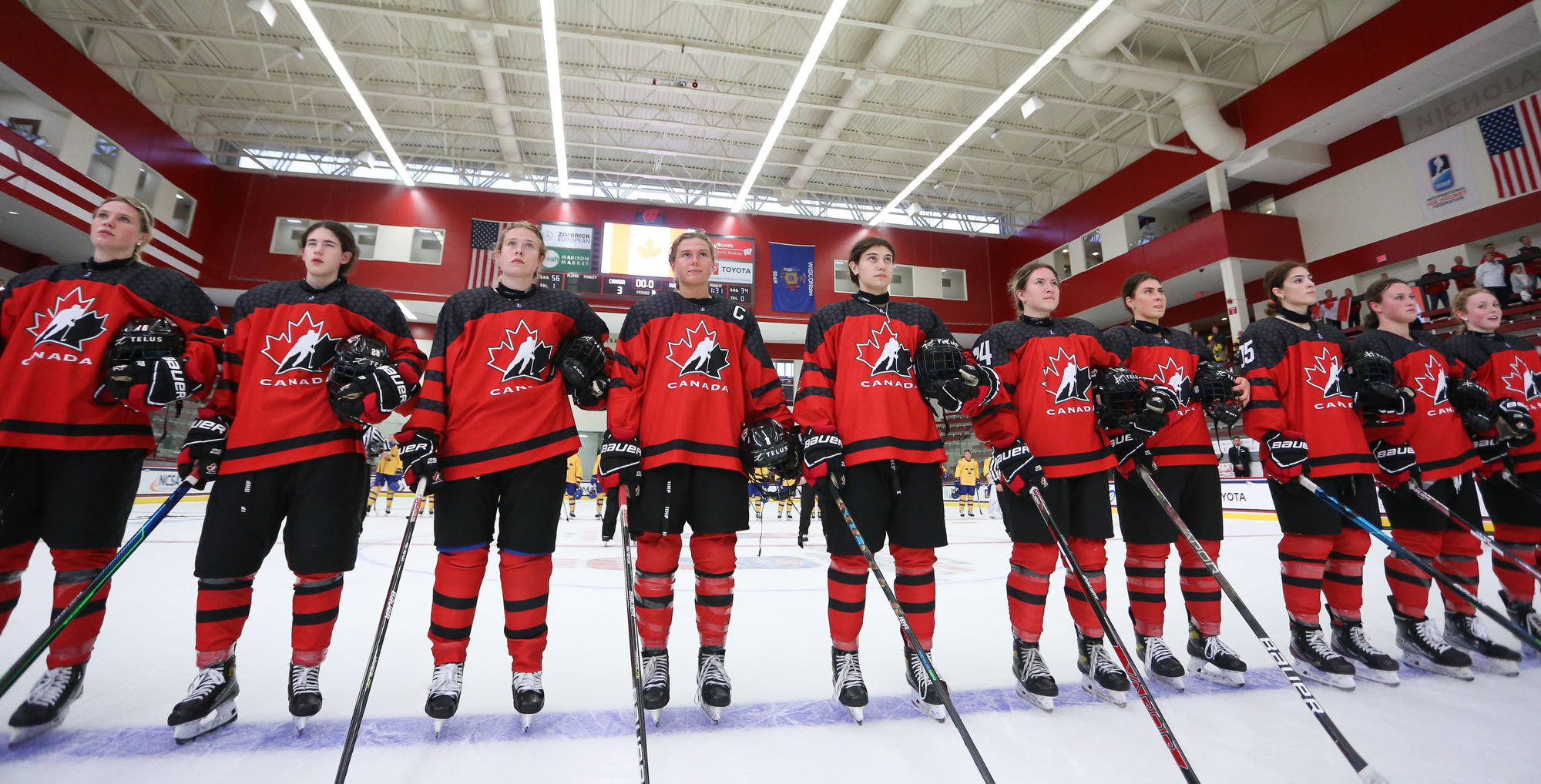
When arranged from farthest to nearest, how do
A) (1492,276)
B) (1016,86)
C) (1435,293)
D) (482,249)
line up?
(482,249) < (1016,86) < (1435,293) < (1492,276)

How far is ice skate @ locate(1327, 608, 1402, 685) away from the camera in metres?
2.36

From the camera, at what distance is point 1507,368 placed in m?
3.29

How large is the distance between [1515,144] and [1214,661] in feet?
44.2

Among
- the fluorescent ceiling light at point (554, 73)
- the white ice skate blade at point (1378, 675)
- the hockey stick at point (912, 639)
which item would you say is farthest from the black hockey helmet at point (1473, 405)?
the fluorescent ceiling light at point (554, 73)

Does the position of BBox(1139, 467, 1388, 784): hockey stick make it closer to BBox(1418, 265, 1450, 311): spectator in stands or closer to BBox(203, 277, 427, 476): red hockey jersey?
BBox(203, 277, 427, 476): red hockey jersey

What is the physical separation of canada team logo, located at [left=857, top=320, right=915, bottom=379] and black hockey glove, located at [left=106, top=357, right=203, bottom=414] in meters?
2.22

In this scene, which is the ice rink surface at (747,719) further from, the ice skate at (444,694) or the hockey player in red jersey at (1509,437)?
the hockey player in red jersey at (1509,437)

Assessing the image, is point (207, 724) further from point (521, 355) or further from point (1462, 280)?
point (1462, 280)

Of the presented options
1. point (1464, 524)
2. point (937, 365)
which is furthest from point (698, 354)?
point (1464, 524)

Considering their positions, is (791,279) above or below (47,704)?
above

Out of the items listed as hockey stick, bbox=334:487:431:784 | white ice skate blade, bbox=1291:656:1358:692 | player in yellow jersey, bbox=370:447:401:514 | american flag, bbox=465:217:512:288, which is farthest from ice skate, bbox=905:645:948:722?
american flag, bbox=465:217:512:288

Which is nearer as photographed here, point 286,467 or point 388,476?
point 286,467

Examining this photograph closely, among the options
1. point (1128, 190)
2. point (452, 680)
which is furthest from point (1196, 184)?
point (452, 680)

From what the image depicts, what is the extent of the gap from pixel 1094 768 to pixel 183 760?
7.68ft
